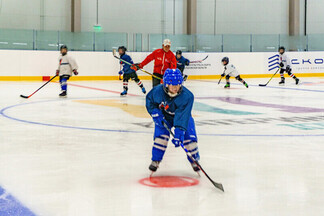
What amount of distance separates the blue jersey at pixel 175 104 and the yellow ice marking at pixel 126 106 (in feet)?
14.4

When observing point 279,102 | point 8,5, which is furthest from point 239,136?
point 8,5

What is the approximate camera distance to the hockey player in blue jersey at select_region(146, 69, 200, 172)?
12.9ft

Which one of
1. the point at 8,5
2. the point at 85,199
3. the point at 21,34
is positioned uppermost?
the point at 8,5

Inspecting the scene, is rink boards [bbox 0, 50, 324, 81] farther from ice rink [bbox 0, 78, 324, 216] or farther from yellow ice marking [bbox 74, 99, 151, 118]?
ice rink [bbox 0, 78, 324, 216]

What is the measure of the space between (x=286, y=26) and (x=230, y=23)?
9.52 feet

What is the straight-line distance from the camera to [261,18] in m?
25.4

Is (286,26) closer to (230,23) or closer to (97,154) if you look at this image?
(230,23)

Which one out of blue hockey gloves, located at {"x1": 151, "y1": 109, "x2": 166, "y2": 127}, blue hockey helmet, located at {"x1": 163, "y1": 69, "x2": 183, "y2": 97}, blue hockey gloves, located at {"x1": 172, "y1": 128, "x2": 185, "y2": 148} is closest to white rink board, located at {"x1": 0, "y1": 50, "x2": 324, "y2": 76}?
blue hockey gloves, located at {"x1": 151, "y1": 109, "x2": 166, "y2": 127}

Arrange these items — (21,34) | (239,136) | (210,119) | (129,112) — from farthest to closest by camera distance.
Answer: (21,34) → (129,112) → (210,119) → (239,136)

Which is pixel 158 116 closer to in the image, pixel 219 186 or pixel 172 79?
pixel 172 79

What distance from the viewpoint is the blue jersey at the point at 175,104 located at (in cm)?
395

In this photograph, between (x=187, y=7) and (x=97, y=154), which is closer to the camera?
(x=97, y=154)

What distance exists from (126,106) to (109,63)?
31.9 feet

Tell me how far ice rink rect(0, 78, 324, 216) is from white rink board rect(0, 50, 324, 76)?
9.54m
